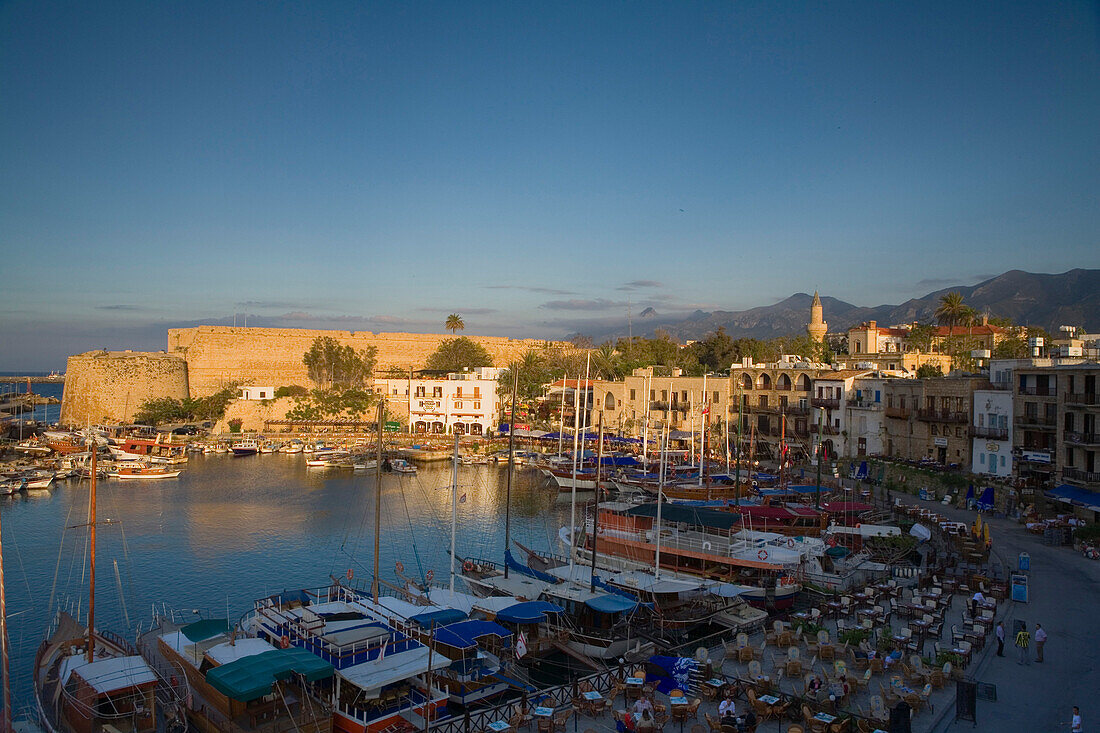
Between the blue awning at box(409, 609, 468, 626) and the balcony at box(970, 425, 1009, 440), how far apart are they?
22751 mm

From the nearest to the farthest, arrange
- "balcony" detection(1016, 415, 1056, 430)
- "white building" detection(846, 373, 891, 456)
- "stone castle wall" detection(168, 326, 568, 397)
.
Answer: "balcony" detection(1016, 415, 1056, 430)
"white building" detection(846, 373, 891, 456)
"stone castle wall" detection(168, 326, 568, 397)

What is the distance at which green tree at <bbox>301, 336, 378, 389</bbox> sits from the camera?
57.8 metres

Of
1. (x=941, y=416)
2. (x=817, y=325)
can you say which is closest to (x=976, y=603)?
(x=941, y=416)

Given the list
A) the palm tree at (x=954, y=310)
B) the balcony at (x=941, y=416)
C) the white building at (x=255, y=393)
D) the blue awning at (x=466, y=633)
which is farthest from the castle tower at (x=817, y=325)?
the blue awning at (x=466, y=633)

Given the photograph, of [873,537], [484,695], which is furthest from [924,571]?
[484,695]

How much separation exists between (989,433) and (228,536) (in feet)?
89.4

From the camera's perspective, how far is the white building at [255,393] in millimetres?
51188

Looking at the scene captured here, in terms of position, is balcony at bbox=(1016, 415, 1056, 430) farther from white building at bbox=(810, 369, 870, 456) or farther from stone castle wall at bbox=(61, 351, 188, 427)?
stone castle wall at bbox=(61, 351, 188, 427)

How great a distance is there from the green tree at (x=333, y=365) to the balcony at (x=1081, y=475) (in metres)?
47.1

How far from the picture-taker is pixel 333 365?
190 ft

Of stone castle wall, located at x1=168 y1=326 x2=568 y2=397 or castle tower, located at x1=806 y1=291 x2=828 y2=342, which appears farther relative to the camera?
castle tower, located at x1=806 y1=291 x2=828 y2=342

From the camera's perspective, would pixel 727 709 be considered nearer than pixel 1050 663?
Yes

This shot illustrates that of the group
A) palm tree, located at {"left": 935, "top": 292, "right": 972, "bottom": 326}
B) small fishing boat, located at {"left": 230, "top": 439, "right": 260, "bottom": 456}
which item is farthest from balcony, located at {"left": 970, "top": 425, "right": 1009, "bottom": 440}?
small fishing boat, located at {"left": 230, "top": 439, "right": 260, "bottom": 456}

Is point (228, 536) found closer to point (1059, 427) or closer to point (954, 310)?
point (1059, 427)
